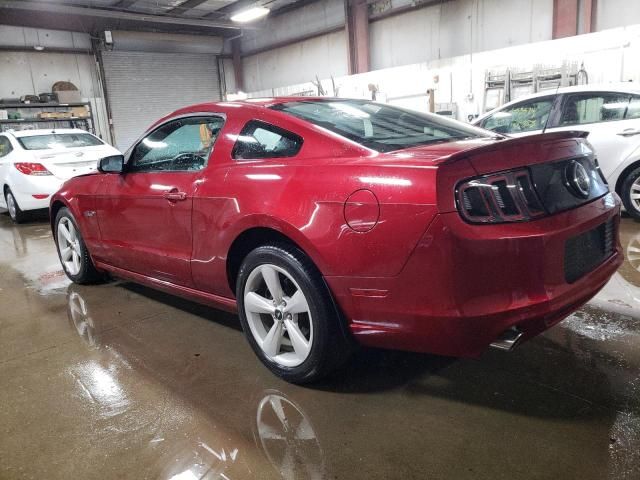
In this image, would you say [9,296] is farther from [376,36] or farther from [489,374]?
[376,36]

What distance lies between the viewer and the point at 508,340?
1662mm

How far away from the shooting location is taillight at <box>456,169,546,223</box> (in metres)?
1.62

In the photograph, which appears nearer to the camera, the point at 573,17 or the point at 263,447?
the point at 263,447

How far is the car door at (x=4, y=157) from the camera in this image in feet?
22.2

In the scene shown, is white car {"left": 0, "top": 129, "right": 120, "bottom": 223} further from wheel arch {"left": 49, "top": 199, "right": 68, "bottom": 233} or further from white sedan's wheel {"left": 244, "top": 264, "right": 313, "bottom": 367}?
white sedan's wheel {"left": 244, "top": 264, "right": 313, "bottom": 367}

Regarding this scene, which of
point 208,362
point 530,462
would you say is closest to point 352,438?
point 530,462

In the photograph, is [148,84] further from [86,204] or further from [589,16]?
[86,204]

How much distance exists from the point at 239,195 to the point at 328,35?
1238 cm

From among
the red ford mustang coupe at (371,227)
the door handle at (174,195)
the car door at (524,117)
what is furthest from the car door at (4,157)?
the car door at (524,117)

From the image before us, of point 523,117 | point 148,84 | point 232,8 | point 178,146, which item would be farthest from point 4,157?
point 148,84

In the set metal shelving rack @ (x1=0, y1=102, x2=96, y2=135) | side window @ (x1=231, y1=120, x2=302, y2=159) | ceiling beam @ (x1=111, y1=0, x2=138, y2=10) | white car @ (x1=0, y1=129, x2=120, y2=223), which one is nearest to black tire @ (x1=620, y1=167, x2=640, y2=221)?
side window @ (x1=231, y1=120, x2=302, y2=159)

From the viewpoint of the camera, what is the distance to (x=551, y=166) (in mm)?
1830

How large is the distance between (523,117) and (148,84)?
41.8ft

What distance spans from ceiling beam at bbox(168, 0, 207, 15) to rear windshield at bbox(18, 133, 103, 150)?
21.2ft
